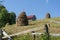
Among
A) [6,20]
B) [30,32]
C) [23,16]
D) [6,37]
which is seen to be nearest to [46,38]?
[6,37]

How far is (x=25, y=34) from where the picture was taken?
55.8 ft

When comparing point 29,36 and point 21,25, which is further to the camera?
point 21,25

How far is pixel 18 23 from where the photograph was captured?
103 ft

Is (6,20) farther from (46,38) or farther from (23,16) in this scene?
(46,38)

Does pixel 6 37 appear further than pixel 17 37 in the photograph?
No

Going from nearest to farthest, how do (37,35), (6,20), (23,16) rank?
(37,35) < (23,16) < (6,20)

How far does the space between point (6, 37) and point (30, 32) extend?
119 inches

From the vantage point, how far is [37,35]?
16.3 m

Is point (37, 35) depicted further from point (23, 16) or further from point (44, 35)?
point (23, 16)

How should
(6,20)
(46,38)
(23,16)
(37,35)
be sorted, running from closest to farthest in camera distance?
(46,38) → (37,35) → (23,16) → (6,20)

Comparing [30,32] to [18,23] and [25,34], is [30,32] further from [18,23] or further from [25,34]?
[18,23]

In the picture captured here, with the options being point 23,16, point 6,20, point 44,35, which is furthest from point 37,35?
point 6,20

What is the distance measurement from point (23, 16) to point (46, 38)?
1768 centimetres

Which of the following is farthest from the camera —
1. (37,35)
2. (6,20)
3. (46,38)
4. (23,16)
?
(6,20)
